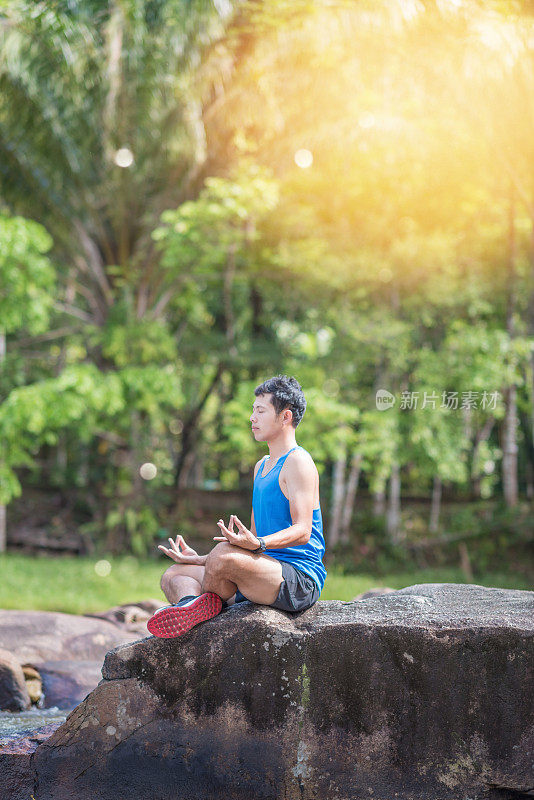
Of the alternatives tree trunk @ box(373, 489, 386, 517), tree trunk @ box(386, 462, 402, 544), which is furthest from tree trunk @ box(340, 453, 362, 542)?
tree trunk @ box(373, 489, 386, 517)

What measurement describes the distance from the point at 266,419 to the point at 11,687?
3.05 m

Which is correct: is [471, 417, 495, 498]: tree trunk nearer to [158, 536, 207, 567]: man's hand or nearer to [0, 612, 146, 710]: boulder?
[0, 612, 146, 710]: boulder

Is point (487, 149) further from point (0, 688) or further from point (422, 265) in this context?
point (0, 688)

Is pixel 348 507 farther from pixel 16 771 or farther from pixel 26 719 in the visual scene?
pixel 16 771

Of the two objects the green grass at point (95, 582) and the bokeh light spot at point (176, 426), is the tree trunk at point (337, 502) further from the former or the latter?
the bokeh light spot at point (176, 426)

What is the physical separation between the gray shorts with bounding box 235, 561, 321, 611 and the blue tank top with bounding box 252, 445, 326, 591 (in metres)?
0.03

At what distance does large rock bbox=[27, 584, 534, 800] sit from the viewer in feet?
12.6

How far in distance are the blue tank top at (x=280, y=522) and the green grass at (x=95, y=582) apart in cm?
670

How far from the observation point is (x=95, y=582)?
12961 millimetres

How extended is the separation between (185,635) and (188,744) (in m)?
0.52

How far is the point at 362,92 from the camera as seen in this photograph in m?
14.2

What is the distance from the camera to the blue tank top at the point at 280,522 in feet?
13.7

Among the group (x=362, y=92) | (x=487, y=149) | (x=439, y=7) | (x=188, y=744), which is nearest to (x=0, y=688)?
(x=188, y=744)

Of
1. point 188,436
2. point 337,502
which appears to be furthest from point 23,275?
point 337,502
